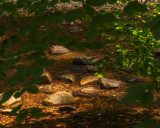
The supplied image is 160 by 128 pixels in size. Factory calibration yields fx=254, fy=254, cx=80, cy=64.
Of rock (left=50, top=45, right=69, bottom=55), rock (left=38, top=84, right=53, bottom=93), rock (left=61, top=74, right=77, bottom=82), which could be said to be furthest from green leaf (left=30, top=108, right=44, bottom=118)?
rock (left=50, top=45, right=69, bottom=55)

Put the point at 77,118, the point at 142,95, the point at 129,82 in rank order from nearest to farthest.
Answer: the point at 142,95, the point at 77,118, the point at 129,82

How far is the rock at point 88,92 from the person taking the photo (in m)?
5.83

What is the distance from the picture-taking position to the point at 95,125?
14.4ft

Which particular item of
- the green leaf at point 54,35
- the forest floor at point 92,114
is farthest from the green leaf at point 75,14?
the forest floor at point 92,114

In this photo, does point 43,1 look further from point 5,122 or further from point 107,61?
point 5,122

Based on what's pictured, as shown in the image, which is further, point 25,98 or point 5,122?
point 25,98

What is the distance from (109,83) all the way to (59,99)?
4.46 ft

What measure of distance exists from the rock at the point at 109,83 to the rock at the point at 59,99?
974 millimetres

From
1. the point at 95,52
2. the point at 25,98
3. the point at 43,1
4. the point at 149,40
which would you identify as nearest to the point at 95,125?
the point at 149,40

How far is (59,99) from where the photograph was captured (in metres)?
5.48

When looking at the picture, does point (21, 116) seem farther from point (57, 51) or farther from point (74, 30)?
point (74, 30)

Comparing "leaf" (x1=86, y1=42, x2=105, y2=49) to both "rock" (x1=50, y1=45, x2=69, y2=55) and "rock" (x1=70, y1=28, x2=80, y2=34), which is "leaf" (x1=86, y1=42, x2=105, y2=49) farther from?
"rock" (x1=70, y1=28, x2=80, y2=34)

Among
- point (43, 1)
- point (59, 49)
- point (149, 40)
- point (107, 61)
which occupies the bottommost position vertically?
point (59, 49)

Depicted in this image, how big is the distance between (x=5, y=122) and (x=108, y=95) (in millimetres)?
2321
